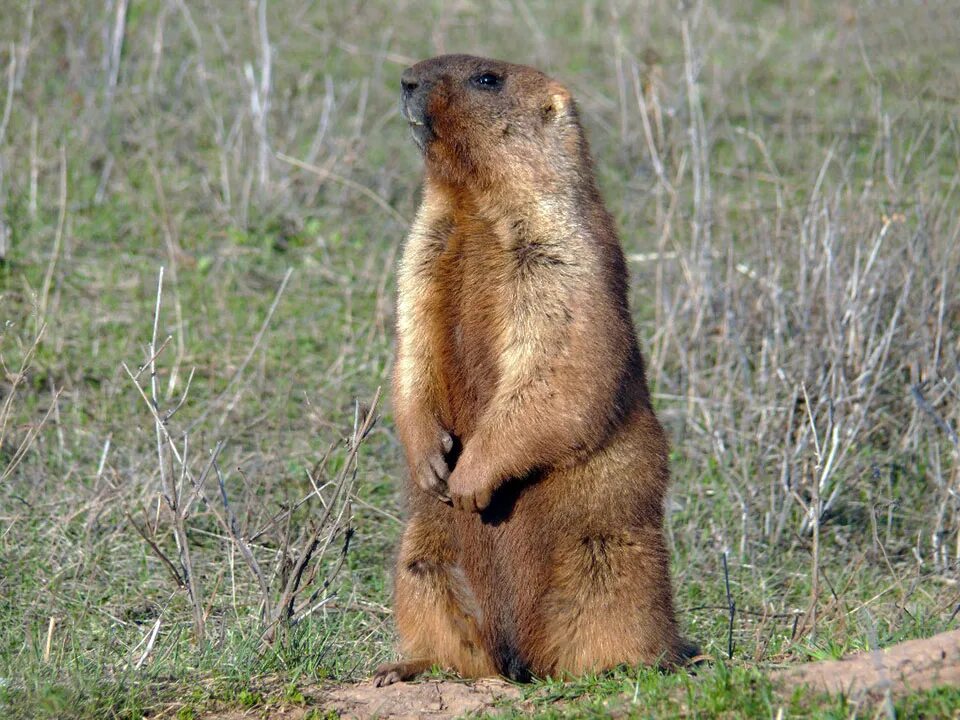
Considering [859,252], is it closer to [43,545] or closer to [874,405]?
[874,405]

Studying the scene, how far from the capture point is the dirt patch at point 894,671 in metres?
3.23

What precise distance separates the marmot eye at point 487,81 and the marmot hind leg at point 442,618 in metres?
1.54

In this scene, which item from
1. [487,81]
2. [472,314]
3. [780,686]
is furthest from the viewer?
[487,81]

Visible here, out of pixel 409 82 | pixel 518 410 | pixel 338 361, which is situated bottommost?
pixel 338 361

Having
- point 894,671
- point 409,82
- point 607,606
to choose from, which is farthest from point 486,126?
point 894,671

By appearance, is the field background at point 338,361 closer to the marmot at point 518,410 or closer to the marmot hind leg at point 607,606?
the marmot hind leg at point 607,606

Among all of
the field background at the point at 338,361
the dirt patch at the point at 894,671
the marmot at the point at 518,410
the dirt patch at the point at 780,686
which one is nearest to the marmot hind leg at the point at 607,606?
the marmot at the point at 518,410

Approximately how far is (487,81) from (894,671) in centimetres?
224

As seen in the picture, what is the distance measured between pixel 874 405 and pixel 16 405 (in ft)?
14.3

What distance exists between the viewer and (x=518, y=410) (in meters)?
3.81

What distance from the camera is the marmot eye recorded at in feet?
13.5

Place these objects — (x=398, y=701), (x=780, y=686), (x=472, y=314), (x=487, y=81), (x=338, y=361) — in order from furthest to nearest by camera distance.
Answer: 1. (x=338, y=361)
2. (x=487, y=81)
3. (x=472, y=314)
4. (x=398, y=701)
5. (x=780, y=686)

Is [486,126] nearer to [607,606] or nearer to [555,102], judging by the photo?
[555,102]

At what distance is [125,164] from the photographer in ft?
28.8
